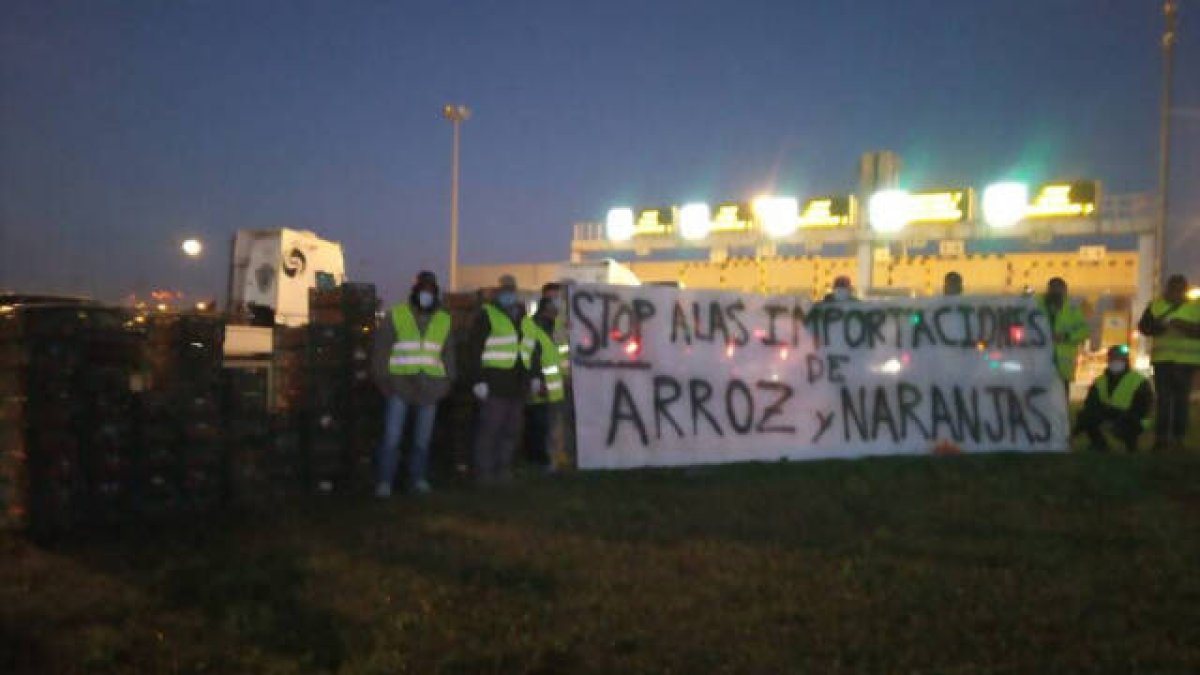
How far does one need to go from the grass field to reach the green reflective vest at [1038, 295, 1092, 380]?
8.79ft

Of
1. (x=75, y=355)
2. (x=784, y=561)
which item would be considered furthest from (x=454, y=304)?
(x=784, y=561)

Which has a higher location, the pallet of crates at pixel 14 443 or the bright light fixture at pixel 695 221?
the bright light fixture at pixel 695 221

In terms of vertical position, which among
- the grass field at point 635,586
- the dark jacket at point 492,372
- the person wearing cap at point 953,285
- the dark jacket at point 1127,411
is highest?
the person wearing cap at point 953,285

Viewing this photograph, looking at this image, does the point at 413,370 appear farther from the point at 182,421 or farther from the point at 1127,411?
the point at 1127,411

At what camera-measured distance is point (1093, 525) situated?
6.73 meters

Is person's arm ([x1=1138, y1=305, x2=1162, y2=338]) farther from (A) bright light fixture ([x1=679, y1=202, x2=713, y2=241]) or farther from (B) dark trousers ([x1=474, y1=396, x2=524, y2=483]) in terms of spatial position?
(A) bright light fixture ([x1=679, y1=202, x2=713, y2=241])

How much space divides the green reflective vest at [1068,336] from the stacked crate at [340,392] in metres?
7.16

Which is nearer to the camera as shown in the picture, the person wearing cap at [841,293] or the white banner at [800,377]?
the white banner at [800,377]

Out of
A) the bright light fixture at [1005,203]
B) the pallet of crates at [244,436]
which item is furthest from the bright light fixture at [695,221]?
the pallet of crates at [244,436]

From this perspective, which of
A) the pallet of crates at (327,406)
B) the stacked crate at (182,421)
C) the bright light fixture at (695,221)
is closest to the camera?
the stacked crate at (182,421)

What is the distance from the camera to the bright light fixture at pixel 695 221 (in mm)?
41125

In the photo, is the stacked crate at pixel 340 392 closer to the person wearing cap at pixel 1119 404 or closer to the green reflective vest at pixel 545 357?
the green reflective vest at pixel 545 357

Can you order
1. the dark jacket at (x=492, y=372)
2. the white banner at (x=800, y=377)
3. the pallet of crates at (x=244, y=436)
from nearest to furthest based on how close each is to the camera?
1. the pallet of crates at (x=244, y=436)
2. the dark jacket at (x=492, y=372)
3. the white banner at (x=800, y=377)

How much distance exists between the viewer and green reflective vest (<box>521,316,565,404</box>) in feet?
27.9
